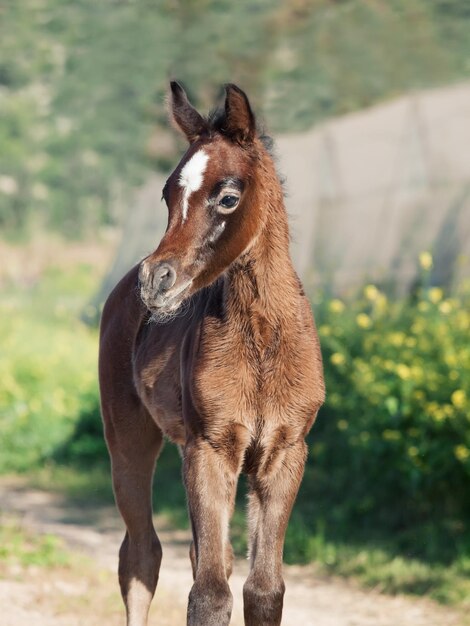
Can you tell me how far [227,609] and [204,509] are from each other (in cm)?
36

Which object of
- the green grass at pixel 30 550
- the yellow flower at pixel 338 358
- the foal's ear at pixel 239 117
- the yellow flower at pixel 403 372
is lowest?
the green grass at pixel 30 550

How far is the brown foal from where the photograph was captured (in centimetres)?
399

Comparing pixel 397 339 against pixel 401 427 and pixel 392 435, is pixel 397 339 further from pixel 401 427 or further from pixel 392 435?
pixel 392 435

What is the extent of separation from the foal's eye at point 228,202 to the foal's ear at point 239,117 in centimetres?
27

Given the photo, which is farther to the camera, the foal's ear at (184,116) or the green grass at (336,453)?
the green grass at (336,453)

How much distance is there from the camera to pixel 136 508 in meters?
5.22

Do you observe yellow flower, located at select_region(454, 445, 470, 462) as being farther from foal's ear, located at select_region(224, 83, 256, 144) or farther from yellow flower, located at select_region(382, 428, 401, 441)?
foal's ear, located at select_region(224, 83, 256, 144)

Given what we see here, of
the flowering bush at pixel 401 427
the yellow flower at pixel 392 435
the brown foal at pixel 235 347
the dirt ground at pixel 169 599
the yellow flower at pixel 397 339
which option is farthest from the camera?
the yellow flower at pixel 397 339

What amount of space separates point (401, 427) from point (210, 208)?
3.96m

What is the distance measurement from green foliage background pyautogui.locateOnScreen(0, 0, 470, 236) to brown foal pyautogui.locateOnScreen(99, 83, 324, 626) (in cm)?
907

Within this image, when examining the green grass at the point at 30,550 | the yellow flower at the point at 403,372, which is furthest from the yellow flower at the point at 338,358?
the green grass at the point at 30,550

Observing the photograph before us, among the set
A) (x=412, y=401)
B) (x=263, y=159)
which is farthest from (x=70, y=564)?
(x=263, y=159)

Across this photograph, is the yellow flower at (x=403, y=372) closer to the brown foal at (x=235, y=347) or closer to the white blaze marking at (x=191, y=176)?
the brown foal at (x=235, y=347)

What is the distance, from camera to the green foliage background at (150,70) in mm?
19156
